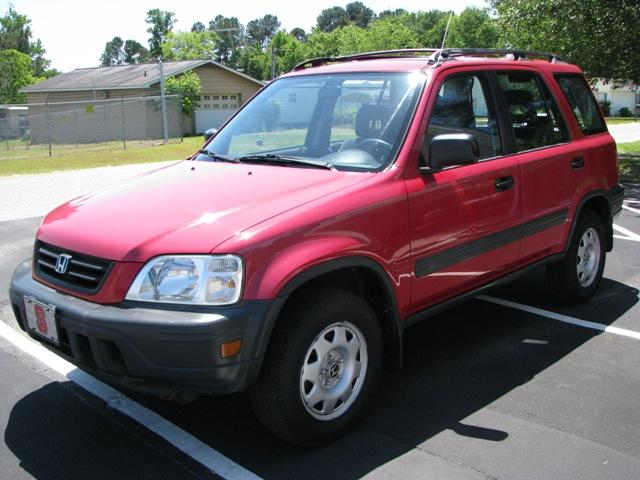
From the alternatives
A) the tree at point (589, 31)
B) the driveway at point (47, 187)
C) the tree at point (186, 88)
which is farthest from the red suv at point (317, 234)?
the tree at point (186, 88)

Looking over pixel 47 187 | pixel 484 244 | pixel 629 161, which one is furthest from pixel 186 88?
pixel 484 244

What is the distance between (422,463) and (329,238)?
1192 millimetres

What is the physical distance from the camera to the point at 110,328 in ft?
9.53

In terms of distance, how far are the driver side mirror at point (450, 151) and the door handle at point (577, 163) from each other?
1676 millimetres

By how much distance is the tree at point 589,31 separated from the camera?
525 inches

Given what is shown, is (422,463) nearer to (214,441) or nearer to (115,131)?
(214,441)

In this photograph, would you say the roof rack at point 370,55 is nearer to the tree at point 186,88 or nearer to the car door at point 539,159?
the car door at point 539,159

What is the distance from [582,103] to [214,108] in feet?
124

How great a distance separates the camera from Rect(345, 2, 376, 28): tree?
6181 inches

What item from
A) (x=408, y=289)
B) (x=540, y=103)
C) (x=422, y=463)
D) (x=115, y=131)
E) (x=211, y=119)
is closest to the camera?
(x=422, y=463)

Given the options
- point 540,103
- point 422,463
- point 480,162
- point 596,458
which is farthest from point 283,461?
point 540,103

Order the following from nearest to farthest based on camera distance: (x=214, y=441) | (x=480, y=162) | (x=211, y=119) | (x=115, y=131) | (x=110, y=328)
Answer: (x=110, y=328) < (x=214, y=441) < (x=480, y=162) < (x=115, y=131) < (x=211, y=119)

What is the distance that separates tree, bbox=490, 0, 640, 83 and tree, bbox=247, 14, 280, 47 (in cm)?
15172

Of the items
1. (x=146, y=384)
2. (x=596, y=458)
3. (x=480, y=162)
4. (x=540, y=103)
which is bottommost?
(x=596, y=458)
